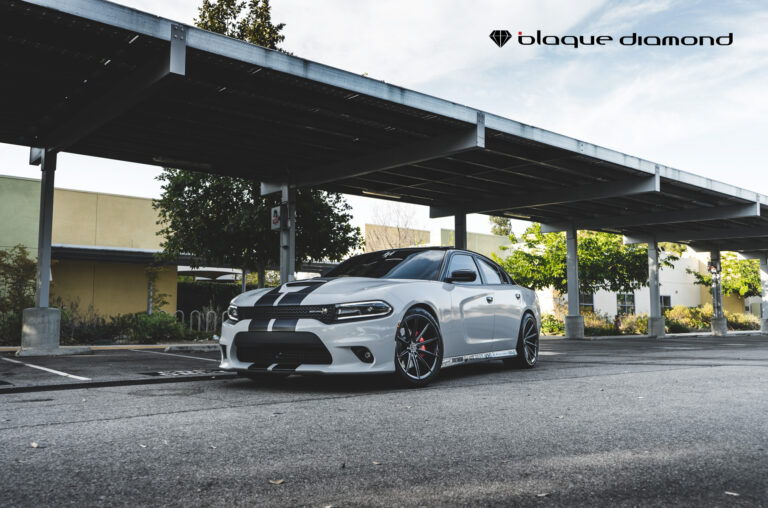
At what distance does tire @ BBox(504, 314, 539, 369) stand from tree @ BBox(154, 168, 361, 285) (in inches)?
382

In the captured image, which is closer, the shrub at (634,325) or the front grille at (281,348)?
the front grille at (281,348)

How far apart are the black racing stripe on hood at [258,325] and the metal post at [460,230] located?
12.0 m

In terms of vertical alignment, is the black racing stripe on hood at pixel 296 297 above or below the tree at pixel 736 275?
below

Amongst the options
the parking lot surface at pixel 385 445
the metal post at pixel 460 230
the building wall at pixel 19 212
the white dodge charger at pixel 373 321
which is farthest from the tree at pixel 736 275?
the parking lot surface at pixel 385 445

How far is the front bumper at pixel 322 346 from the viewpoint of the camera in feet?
19.8

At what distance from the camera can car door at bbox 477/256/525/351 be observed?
8166mm

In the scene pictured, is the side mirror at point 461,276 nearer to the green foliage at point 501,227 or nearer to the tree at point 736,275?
the tree at point 736,275

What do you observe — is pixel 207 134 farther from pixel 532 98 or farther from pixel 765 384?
pixel 765 384

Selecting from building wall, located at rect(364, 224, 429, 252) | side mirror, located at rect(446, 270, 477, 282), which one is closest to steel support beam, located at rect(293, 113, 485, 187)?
side mirror, located at rect(446, 270, 477, 282)

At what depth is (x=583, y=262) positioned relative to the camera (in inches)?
1023

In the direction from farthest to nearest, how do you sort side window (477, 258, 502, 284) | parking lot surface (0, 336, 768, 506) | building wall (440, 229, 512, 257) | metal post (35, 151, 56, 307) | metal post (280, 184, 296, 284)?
1. building wall (440, 229, 512, 257)
2. metal post (280, 184, 296, 284)
3. metal post (35, 151, 56, 307)
4. side window (477, 258, 502, 284)
5. parking lot surface (0, 336, 768, 506)

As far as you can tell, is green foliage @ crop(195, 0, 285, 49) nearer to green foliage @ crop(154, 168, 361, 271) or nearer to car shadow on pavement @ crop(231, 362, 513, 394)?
green foliage @ crop(154, 168, 361, 271)

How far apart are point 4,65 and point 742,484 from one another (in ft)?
33.4

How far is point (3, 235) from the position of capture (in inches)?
756
